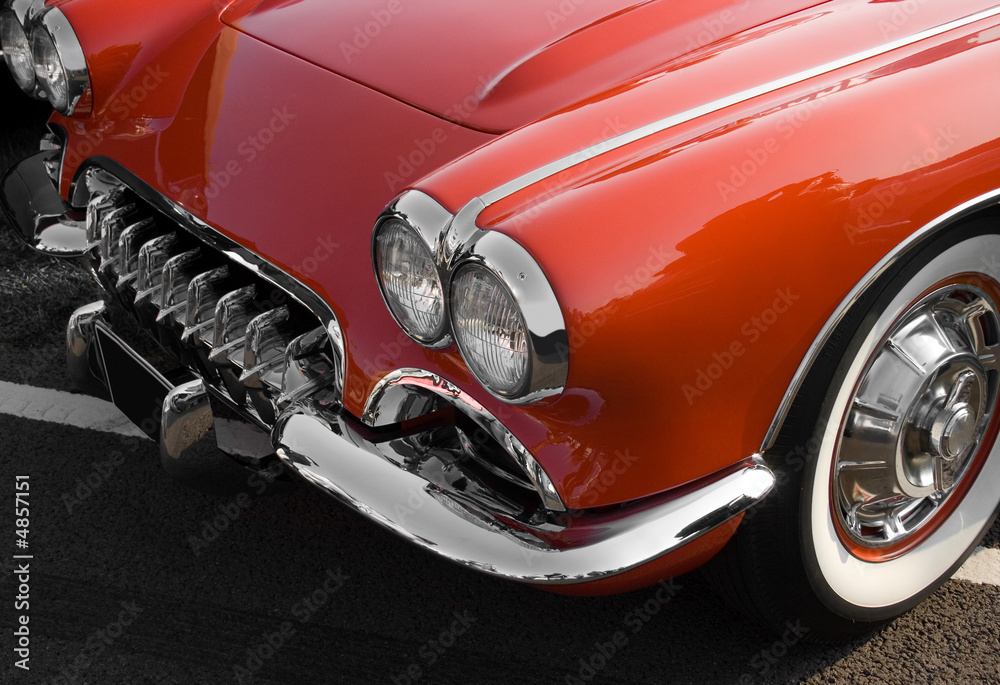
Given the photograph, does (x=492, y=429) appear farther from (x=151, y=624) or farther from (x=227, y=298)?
(x=151, y=624)

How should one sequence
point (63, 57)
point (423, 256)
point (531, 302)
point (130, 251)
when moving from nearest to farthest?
1. point (531, 302)
2. point (423, 256)
3. point (130, 251)
4. point (63, 57)

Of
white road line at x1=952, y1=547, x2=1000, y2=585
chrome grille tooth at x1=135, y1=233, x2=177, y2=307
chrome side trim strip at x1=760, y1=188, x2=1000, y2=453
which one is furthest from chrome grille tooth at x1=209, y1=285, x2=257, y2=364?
white road line at x1=952, y1=547, x2=1000, y2=585

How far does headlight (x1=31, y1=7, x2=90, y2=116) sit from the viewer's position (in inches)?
84.7

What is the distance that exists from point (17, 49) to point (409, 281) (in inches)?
55.8

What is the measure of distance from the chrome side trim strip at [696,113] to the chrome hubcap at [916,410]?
17.1 inches

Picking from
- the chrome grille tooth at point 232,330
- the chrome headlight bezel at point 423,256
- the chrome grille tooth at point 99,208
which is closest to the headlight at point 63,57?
the chrome grille tooth at point 99,208

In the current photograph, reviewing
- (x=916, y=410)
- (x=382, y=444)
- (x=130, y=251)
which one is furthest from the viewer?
(x=130, y=251)

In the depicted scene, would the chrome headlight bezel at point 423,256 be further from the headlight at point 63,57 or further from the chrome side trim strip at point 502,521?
the headlight at point 63,57

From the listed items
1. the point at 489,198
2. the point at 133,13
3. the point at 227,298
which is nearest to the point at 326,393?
the point at 227,298

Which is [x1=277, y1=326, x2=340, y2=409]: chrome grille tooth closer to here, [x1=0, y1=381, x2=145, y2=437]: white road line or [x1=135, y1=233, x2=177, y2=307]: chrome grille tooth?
[x1=135, y1=233, x2=177, y2=307]: chrome grille tooth

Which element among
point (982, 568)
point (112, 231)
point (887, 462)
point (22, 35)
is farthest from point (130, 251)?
point (982, 568)

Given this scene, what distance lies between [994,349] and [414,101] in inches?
48.2

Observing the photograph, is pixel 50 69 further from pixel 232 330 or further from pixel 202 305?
pixel 232 330

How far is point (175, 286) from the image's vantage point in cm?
195
